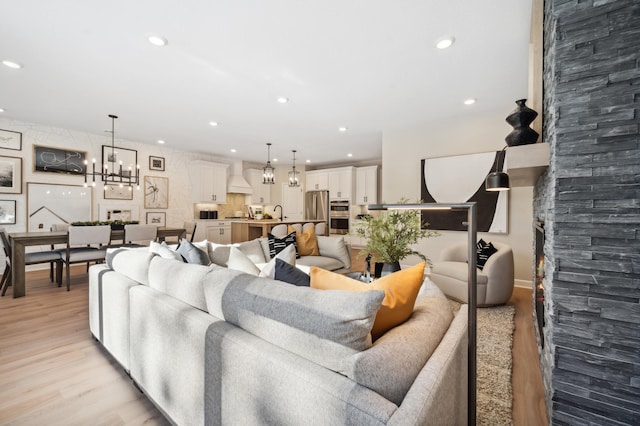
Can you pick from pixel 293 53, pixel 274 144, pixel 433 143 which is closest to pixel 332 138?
pixel 274 144

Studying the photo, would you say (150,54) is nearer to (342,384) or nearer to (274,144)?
(342,384)

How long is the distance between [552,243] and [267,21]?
95.3 inches

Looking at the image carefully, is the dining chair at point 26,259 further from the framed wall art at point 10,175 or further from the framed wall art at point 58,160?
the framed wall art at point 58,160

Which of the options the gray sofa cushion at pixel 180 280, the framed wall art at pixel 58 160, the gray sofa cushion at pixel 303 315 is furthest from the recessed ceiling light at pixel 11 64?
the gray sofa cushion at pixel 303 315

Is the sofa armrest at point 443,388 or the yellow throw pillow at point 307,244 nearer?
the sofa armrest at point 443,388

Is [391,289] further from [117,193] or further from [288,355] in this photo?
[117,193]

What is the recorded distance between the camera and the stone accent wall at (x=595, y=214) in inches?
48.8

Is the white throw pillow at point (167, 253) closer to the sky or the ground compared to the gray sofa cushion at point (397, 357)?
closer to the sky

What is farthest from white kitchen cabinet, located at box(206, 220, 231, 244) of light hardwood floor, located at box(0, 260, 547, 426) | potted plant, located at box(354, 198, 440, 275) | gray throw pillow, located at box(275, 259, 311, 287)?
gray throw pillow, located at box(275, 259, 311, 287)

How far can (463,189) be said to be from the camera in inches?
182

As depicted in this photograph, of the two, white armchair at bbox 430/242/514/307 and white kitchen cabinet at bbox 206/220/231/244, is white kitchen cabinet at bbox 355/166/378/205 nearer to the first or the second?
white kitchen cabinet at bbox 206/220/231/244

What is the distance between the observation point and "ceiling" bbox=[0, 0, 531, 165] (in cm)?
218

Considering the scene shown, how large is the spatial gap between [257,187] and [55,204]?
4.62m

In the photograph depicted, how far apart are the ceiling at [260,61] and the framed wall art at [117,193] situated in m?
1.41
